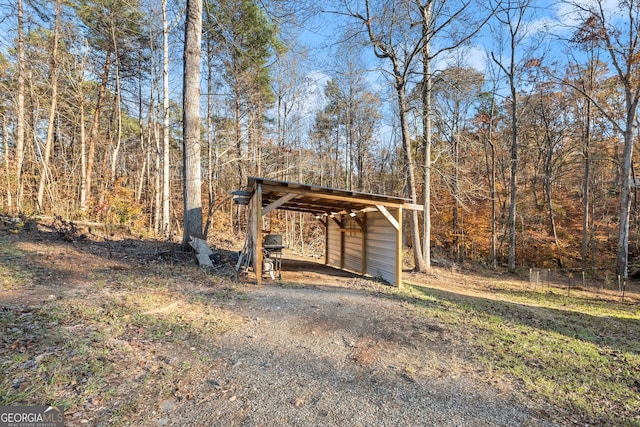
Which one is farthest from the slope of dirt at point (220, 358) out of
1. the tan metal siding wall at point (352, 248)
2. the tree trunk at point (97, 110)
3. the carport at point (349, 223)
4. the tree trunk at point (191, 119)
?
the tree trunk at point (97, 110)

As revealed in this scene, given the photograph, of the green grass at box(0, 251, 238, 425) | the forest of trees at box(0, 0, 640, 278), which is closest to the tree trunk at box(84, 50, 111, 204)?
the forest of trees at box(0, 0, 640, 278)

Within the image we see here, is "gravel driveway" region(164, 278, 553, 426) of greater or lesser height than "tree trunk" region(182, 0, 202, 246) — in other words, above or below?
below

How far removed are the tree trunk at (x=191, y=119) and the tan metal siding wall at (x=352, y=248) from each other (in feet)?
16.1

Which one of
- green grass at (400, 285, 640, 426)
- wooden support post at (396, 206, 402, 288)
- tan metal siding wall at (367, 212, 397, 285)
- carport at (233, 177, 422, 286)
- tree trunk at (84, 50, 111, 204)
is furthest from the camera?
tree trunk at (84, 50, 111, 204)

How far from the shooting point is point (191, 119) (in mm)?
6898

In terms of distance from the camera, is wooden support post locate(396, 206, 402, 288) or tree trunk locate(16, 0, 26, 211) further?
tree trunk locate(16, 0, 26, 211)

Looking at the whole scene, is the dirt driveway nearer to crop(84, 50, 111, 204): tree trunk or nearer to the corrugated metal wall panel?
the corrugated metal wall panel

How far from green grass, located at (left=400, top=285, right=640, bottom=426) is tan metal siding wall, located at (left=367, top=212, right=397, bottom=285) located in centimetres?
83

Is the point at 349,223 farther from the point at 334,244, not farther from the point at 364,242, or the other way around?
the point at 334,244

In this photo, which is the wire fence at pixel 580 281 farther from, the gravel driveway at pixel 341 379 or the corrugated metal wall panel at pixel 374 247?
the gravel driveway at pixel 341 379

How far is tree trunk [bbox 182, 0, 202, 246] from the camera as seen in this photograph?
6789mm

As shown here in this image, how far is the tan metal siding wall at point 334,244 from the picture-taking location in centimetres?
1143

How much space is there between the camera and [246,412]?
7.53 ft

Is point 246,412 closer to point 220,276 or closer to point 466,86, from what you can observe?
point 220,276
